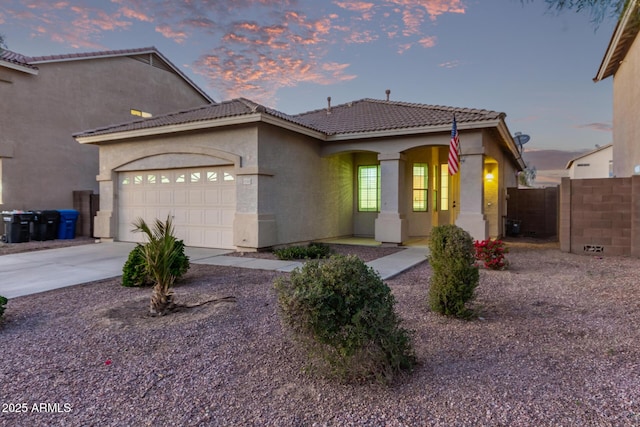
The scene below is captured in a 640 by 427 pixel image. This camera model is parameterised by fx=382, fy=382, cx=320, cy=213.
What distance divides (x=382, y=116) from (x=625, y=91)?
26.2 feet

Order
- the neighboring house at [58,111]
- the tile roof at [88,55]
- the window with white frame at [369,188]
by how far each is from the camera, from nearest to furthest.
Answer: the neighboring house at [58,111]
the tile roof at [88,55]
the window with white frame at [369,188]

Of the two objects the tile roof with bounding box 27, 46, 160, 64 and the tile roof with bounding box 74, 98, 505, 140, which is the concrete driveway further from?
the tile roof with bounding box 27, 46, 160, 64

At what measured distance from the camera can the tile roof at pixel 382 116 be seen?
10.7 metres

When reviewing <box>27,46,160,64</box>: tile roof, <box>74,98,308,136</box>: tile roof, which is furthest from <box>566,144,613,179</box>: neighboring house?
<box>27,46,160,64</box>: tile roof

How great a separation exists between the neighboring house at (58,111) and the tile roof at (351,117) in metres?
2.35

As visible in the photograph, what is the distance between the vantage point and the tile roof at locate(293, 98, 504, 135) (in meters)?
10.7

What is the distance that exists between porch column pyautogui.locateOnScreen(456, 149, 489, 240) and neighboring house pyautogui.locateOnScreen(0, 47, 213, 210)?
556 inches

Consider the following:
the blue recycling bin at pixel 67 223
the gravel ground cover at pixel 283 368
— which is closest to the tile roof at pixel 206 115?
the blue recycling bin at pixel 67 223

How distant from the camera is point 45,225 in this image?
12938 mm

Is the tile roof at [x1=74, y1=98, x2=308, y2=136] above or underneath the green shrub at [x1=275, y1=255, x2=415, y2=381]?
above

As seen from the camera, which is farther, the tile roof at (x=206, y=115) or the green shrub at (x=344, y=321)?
the tile roof at (x=206, y=115)

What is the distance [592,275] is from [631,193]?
3.72 m

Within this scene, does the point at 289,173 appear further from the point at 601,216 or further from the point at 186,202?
the point at 601,216

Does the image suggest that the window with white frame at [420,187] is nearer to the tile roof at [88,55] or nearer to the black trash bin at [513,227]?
the black trash bin at [513,227]
